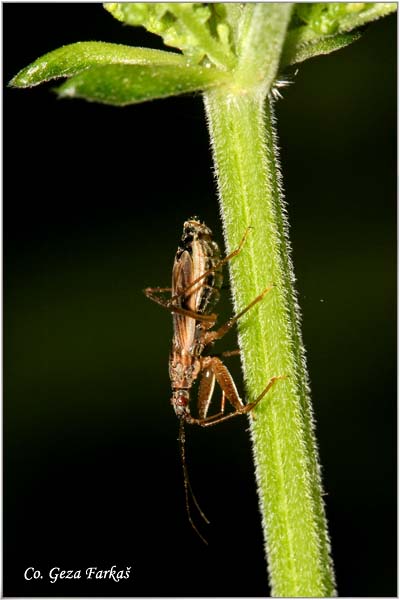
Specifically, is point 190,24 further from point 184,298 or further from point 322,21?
point 184,298

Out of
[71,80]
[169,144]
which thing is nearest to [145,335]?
[169,144]

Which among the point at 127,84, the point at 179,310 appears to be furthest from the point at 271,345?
the point at 179,310

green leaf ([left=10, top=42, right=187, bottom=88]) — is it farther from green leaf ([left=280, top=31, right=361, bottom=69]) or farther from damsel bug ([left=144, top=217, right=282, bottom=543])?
damsel bug ([left=144, top=217, right=282, bottom=543])

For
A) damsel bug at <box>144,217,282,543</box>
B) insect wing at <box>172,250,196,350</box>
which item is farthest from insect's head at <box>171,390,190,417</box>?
insect wing at <box>172,250,196,350</box>

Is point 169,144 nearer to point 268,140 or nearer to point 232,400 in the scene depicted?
point 232,400

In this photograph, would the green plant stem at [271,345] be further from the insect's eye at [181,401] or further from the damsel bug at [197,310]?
the insect's eye at [181,401]

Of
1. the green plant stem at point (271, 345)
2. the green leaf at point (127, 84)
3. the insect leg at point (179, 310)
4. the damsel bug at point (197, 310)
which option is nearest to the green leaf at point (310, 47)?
the green plant stem at point (271, 345)
